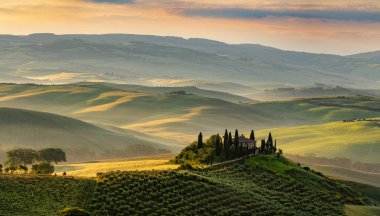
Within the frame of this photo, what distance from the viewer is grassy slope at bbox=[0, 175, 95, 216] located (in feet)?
235

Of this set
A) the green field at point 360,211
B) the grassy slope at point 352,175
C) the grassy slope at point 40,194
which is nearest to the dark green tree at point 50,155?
the grassy slope at point 40,194

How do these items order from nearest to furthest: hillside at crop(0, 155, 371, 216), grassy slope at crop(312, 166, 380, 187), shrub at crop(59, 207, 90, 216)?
shrub at crop(59, 207, 90, 216)
hillside at crop(0, 155, 371, 216)
grassy slope at crop(312, 166, 380, 187)

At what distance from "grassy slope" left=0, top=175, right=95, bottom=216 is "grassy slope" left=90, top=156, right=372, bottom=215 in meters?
2.57

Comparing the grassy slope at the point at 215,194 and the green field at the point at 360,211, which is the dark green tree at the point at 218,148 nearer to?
the grassy slope at the point at 215,194

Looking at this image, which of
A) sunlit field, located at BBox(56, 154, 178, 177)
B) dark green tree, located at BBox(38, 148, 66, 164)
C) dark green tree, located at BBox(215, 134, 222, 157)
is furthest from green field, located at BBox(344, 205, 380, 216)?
dark green tree, located at BBox(38, 148, 66, 164)

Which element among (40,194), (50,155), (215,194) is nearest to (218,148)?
(215,194)

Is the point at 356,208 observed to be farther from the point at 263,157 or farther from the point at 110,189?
the point at 110,189

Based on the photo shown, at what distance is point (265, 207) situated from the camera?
86.1 meters

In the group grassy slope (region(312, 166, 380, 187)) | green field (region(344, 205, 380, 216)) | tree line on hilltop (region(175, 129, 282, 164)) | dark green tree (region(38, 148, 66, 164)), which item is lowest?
grassy slope (region(312, 166, 380, 187))

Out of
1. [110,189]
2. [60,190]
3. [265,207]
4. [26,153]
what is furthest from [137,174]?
[26,153]

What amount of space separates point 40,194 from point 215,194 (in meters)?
25.9

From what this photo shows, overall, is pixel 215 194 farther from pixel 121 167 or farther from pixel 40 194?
pixel 121 167

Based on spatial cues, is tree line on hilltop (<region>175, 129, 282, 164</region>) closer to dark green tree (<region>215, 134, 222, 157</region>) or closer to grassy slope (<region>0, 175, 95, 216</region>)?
dark green tree (<region>215, 134, 222, 157</region>)

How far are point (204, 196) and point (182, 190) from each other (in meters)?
3.44
